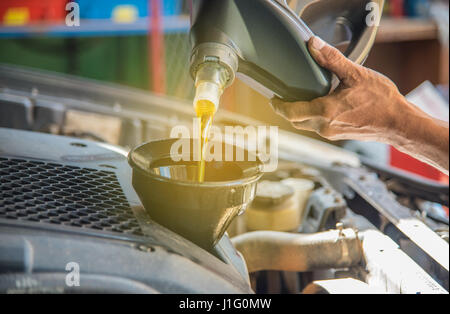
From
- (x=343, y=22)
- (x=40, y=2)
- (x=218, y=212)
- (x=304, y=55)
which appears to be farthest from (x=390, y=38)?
(x=218, y=212)

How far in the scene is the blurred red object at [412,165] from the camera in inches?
92.8

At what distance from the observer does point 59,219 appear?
57cm

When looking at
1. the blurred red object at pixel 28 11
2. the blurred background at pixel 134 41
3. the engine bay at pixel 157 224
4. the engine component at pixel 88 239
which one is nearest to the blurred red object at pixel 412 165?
the blurred background at pixel 134 41

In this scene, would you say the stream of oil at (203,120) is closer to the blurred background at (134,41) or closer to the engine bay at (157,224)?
the engine bay at (157,224)

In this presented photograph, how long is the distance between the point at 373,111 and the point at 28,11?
309 cm

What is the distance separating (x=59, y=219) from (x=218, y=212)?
0.20 m

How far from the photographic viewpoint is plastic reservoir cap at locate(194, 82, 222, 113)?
614 millimetres

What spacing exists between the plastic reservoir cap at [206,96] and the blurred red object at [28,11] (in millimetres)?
2968

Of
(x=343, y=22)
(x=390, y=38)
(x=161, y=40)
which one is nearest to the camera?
(x=343, y=22)

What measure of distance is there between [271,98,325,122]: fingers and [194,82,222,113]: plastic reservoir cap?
0.57 ft

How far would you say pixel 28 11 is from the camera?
3199 mm

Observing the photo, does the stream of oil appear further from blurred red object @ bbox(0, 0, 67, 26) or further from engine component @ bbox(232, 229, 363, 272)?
blurred red object @ bbox(0, 0, 67, 26)

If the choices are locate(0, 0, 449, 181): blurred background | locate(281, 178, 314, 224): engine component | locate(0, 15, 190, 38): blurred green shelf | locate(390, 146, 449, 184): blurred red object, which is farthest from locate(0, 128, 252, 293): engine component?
locate(0, 15, 190, 38): blurred green shelf
